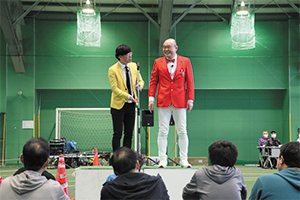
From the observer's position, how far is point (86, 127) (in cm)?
1039

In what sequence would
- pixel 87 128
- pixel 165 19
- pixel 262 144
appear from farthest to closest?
pixel 262 144 → pixel 87 128 → pixel 165 19

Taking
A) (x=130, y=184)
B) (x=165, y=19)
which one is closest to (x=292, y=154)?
(x=130, y=184)

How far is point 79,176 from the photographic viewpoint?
144 inches

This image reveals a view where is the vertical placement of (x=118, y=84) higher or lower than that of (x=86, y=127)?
higher

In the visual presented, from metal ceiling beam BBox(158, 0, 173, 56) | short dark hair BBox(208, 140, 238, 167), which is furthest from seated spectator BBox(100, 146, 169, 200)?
metal ceiling beam BBox(158, 0, 173, 56)

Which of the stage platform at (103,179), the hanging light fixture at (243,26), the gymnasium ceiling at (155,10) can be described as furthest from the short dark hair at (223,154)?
the gymnasium ceiling at (155,10)

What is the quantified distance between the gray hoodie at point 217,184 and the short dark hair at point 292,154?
28cm

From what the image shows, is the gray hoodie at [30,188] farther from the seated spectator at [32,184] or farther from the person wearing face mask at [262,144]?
the person wearing face mask at [262,144]

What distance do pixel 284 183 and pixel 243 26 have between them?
8006 mm

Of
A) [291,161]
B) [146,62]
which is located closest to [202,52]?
[146,62]

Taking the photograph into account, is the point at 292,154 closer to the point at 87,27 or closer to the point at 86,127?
the point at 87,27

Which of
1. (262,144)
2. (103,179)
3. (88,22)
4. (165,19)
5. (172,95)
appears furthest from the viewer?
(262,144)

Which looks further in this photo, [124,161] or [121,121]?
[121,121]

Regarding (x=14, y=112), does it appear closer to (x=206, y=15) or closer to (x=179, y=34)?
(x=179, y=34)
